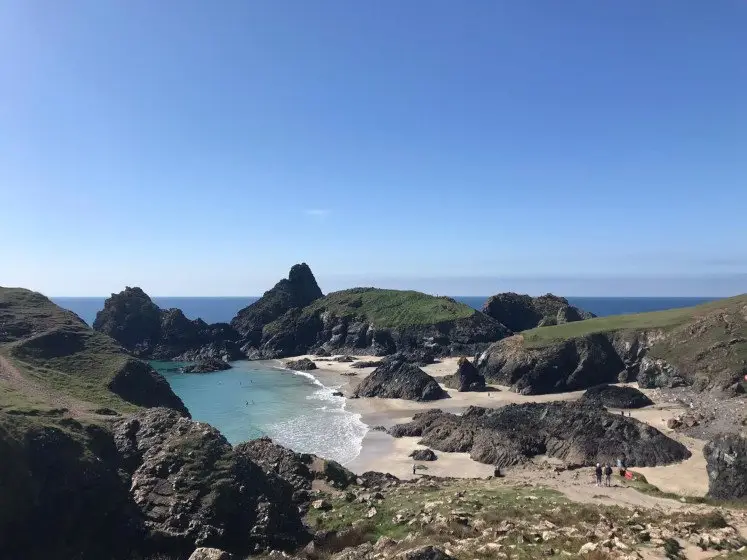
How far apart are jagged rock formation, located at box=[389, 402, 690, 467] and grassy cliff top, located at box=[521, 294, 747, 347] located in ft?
85.0

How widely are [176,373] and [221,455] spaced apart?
267 feet

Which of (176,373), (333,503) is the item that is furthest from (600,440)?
(176,373)

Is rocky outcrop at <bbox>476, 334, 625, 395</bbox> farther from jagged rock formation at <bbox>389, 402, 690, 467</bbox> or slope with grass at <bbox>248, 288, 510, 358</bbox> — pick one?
slope with grass at <bbox>248, 288, 510, 358</bbox>

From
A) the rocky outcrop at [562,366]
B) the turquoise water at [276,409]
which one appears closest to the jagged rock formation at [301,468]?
the turquoise water at [276,409]

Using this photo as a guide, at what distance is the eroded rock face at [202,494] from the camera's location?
64.1 feet

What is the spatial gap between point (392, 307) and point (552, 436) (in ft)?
290

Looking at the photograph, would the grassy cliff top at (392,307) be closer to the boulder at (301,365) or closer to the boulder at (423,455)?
the boulder at (301,365)

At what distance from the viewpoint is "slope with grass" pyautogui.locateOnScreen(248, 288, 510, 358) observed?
108938 mm

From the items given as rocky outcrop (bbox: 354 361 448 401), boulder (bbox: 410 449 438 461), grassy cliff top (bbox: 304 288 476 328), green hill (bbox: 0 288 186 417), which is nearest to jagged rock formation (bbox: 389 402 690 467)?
boulder (bbox: 410 449 438 461)

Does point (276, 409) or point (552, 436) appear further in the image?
point (276, 409)

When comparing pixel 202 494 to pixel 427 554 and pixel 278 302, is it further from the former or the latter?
pixel 278 302

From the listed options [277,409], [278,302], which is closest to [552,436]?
[277,409]

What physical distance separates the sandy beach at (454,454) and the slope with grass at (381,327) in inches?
1124

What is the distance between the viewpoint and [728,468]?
27156 millimetres
